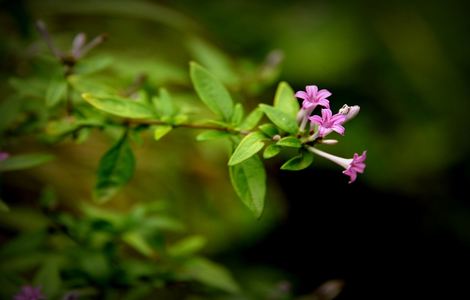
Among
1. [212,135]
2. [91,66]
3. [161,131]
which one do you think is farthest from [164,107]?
[91,66]

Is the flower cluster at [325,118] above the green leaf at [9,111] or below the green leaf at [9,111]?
below

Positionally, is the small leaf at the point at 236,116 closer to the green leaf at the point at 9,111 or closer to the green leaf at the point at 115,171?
the green leaf at the point at 115,171

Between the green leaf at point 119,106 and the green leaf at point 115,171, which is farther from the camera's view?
the green leaf at point 115,171

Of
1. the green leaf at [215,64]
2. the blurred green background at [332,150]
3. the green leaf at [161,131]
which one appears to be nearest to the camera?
the green leaf at [161,131]

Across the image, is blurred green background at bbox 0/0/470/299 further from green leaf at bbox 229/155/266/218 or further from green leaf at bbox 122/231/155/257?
green leaf at bbox 229/155/266/218

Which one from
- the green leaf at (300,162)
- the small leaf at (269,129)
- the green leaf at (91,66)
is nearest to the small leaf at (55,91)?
the green leaf at (91,66)
